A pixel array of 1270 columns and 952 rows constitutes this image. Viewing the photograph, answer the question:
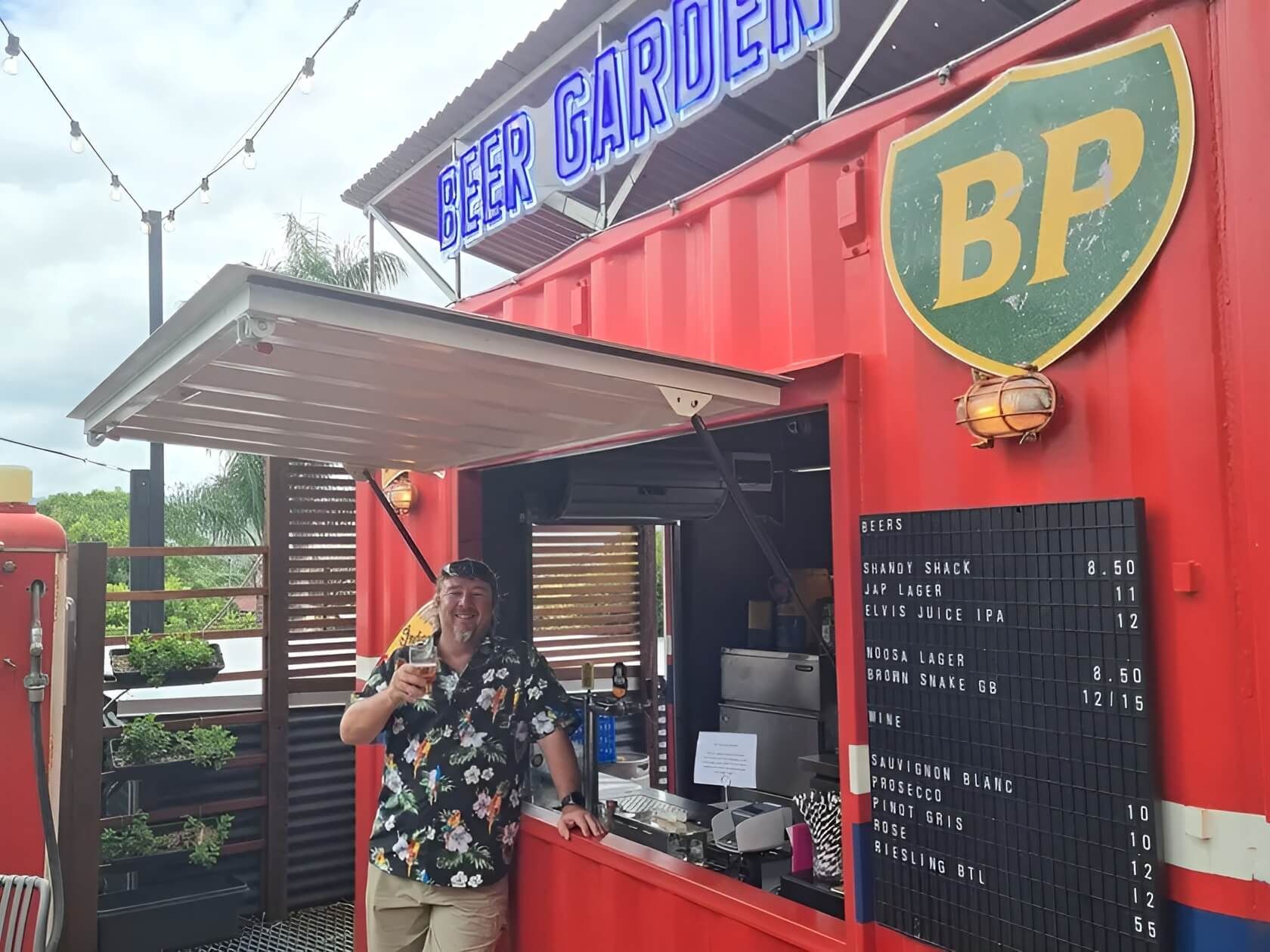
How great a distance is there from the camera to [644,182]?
5.71 m

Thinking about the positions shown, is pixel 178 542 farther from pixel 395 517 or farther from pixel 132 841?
pixel 395 517

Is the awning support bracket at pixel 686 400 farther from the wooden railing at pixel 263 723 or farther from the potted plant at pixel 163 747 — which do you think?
the potted plant at pixel 163 747

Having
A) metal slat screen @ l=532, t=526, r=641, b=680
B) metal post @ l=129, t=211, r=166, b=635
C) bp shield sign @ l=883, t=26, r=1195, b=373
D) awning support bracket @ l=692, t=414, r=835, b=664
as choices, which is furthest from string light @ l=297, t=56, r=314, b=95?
bp shield sign @ l=883, t=26, r=1195, b=373

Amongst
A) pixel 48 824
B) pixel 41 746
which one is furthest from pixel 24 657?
pixel 48 824

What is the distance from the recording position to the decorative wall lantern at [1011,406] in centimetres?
198

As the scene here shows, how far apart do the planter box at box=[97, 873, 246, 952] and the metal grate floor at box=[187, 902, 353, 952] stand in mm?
194

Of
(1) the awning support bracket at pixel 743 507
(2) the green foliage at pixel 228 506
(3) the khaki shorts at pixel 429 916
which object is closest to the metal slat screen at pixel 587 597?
(3) the khaki shorts at pixel 429 916

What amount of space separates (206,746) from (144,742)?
1.04ft

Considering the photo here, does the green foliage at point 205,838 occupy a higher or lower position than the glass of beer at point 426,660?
lower

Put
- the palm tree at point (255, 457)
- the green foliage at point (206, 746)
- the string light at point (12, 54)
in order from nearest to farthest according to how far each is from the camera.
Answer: the green foliage at point (206, 746) → the string light at point (12, 54) → the palm tree at point (255, 457)

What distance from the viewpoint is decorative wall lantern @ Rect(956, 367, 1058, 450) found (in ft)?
6.50

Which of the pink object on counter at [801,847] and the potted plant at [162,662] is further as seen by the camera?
the potted plant at [162,662]

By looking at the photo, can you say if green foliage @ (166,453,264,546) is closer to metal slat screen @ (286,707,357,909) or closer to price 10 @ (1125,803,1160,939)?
metal slat screen @ (286,707,357,909)

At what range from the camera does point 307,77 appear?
6.16 meters
